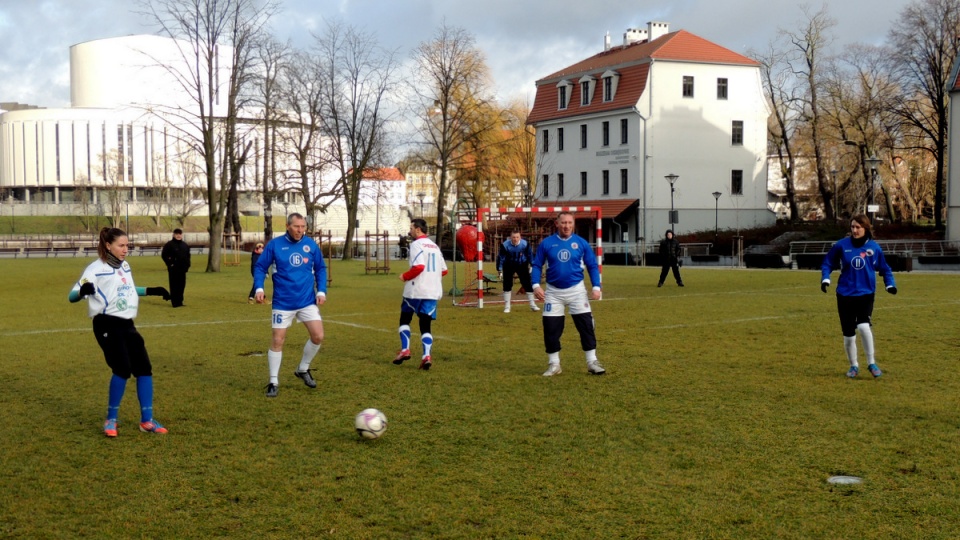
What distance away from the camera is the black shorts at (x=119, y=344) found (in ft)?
25.2

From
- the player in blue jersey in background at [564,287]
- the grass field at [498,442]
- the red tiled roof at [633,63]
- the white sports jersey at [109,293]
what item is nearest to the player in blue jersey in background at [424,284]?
the grass field at [498,442]

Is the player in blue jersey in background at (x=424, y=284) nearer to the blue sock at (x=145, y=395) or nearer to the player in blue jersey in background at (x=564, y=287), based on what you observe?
the player in blue jersey in background at (x=564, y=287)

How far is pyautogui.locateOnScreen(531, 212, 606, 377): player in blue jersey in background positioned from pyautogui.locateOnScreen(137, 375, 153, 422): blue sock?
457 cm

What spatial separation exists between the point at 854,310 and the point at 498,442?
5.01 m

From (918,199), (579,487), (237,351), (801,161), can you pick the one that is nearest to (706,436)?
(579,487)

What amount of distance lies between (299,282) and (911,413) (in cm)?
607

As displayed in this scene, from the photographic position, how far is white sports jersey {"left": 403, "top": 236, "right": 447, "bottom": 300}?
38.1ft

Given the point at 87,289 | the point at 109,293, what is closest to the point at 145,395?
the point at 109,293

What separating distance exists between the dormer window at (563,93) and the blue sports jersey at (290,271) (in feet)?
183

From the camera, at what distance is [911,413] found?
8.52 metres

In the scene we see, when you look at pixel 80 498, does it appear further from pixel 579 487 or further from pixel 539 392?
pixel 539 392

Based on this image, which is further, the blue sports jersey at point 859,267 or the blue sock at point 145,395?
the blue sports jersey at point 859,267

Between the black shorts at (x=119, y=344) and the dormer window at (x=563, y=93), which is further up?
the dormer window at (x=563, y=93)

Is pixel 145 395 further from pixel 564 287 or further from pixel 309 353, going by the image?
pixel 564 287
